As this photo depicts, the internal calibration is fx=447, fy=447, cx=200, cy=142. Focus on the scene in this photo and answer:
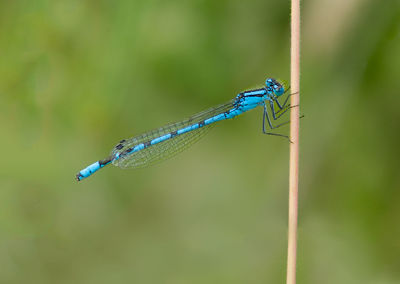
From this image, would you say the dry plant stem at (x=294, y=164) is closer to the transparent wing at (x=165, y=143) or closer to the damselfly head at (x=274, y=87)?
the damselfly head at (x=274, y=87)

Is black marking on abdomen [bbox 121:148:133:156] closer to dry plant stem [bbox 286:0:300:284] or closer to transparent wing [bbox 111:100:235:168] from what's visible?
transparent wing [bbox 111:100:235:168]

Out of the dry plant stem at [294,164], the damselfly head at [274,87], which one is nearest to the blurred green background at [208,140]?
the damselfly head at [274,87]

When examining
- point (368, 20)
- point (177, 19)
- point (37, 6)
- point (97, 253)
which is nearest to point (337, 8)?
point (368, 20)

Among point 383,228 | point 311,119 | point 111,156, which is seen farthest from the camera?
point 111,156

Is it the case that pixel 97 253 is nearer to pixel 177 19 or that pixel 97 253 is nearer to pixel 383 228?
pixel 177 19

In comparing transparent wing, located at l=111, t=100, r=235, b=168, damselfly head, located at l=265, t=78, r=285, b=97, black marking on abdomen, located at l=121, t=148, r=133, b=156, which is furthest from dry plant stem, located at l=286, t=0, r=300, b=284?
black marking on abdomen, located at l=121, t=148, r=133, b=156

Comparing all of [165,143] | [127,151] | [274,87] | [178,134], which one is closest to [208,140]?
[178,134]
